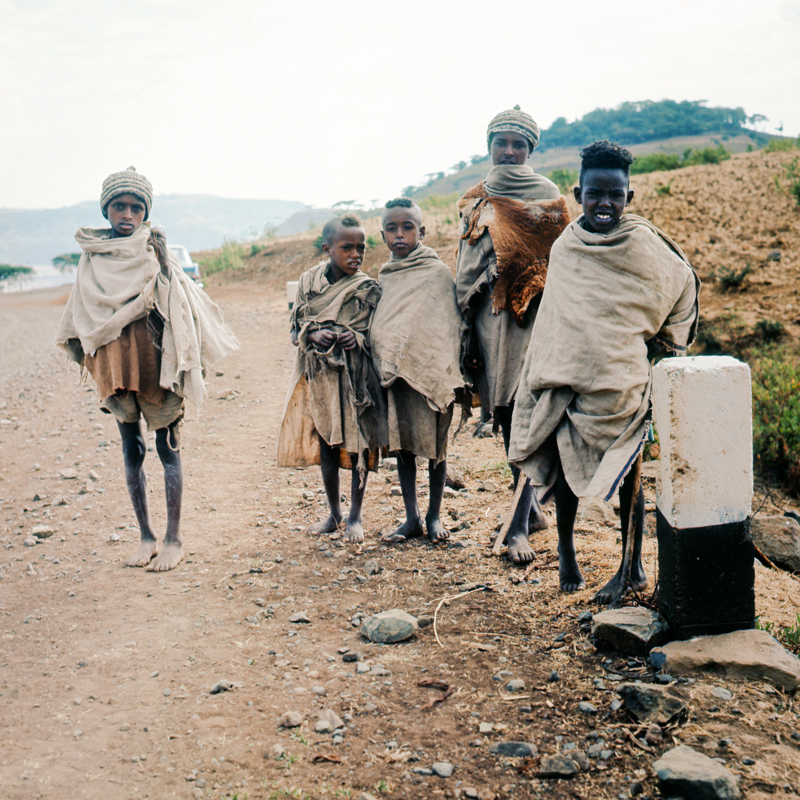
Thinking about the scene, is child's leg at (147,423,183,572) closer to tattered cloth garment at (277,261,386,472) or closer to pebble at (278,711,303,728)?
tattered cloth garment at (277,261,386,472)

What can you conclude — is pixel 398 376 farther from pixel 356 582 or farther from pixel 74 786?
pixel 74 786

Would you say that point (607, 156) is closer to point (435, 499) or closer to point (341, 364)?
point (341, 364)

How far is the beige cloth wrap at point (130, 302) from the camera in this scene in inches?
153

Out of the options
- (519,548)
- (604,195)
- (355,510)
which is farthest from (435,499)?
(604,195)

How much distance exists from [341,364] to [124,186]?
1.52 meters

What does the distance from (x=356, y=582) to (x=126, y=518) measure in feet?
6.92

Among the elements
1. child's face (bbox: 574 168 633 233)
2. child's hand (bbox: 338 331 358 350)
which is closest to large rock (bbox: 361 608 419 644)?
child's hand (bbox: 338 331 358 350)

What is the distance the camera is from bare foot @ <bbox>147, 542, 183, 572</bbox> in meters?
4.02

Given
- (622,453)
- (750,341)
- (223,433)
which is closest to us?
(622,453)

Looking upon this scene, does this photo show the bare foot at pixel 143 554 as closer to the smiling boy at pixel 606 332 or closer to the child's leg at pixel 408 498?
the child's leg at pixel 408 498

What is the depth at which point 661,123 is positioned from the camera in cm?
5369

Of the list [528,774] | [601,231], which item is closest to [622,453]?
[601,231]

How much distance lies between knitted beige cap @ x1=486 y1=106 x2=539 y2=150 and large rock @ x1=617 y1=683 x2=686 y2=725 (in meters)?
2.82

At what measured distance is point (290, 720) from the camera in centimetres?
249
